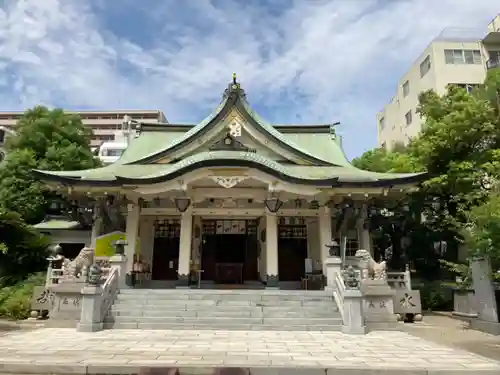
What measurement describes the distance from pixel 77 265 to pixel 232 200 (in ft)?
22.6

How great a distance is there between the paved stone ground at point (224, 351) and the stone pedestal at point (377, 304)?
981 mm

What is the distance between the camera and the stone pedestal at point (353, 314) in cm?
1074

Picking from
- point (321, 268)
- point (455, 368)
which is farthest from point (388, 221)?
point (455, 368)

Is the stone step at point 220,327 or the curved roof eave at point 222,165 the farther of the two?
the curved roof eave at point 222,165

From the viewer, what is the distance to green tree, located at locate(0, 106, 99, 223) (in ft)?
66.6

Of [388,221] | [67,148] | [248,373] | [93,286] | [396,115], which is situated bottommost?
[248,373]

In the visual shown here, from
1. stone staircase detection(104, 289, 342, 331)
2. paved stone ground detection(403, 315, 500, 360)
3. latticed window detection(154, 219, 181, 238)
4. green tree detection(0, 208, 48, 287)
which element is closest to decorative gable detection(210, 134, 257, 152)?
latticed window detection(154, 219, 181, 238)

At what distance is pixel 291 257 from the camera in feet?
57.9

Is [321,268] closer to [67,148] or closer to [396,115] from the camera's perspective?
[67,148]

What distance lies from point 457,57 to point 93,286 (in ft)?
113

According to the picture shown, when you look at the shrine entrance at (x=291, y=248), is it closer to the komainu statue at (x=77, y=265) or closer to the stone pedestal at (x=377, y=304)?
the stone pedestal at (x=377, y=304)

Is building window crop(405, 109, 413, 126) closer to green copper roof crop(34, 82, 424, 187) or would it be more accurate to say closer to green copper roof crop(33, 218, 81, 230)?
green copper roof crop(34, 82, 424, 187)

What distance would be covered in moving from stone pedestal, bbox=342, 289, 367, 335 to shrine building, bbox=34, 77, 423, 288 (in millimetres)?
4186

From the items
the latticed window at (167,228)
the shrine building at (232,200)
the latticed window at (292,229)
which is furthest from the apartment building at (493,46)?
the latticed window at (167,228)
